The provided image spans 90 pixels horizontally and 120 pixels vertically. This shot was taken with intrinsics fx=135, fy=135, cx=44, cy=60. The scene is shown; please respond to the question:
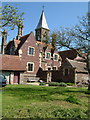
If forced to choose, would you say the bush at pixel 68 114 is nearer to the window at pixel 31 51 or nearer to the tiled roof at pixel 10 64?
the tiled roof at pixel 10 64

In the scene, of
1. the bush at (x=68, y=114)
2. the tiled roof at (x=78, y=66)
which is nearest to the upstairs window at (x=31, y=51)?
the tiled roof at (x=78, y=66)

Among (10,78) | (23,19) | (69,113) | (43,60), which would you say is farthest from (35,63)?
(69,113)

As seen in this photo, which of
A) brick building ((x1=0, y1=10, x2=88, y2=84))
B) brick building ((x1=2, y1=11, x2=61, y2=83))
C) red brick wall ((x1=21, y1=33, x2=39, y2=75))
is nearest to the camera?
brick building ((x1=0, y1=10, x2=88, y2=84))

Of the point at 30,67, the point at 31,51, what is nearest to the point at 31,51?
the point at 31,51

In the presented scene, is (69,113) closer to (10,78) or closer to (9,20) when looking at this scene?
(9,20)

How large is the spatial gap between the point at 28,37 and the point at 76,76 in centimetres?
1437

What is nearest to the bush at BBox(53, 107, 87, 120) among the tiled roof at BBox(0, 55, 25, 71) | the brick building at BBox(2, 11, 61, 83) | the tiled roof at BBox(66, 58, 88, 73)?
the tiled roof at BBox(0, 55, 25, 71)

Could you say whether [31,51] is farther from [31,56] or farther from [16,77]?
[16,77]

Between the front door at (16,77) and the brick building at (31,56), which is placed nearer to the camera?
the front door at (16,77)

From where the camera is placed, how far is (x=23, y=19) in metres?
11.6

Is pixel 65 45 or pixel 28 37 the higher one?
pixel 28 37

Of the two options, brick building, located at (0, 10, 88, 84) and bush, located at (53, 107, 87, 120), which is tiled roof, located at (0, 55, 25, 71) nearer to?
brick building, located at (0, 10, 88, 84)

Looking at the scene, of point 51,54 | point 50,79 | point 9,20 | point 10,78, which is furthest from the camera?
point 51,54

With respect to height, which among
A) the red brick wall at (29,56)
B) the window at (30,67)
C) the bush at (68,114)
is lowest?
the bush at (68,114)
